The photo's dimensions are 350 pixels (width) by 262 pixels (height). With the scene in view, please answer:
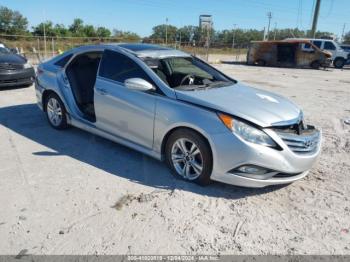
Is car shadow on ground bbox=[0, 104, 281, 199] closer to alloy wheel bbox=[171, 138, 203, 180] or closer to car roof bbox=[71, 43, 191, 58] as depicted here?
alloy wheel bbox=[171, 138, 203, 180]

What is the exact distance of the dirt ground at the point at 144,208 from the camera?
2.93 meters

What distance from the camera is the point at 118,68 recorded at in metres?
4.68

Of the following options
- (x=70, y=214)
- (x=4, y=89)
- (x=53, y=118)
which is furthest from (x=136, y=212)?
(x=4, y=89)

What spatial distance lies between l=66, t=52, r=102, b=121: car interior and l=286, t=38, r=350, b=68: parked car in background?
2210 cm

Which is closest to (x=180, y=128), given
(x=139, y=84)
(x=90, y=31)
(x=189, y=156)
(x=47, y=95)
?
(x=189, y=156)

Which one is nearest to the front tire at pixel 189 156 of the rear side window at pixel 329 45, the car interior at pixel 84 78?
the car interior at pixel 84 78

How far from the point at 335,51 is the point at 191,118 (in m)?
24.4

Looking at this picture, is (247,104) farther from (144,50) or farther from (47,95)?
(47,95)

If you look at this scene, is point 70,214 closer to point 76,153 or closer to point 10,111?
point 76,153

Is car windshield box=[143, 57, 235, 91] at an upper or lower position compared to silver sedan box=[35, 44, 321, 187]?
upper

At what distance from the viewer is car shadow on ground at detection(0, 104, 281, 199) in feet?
12.8

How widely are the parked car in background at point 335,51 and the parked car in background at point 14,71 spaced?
66.9 ft

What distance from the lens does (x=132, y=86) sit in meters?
Answer: 4.18

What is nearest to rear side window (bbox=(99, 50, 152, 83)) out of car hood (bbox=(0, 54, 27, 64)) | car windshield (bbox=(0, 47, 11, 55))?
car hood (bbox=(0, 54, 27, 64))
